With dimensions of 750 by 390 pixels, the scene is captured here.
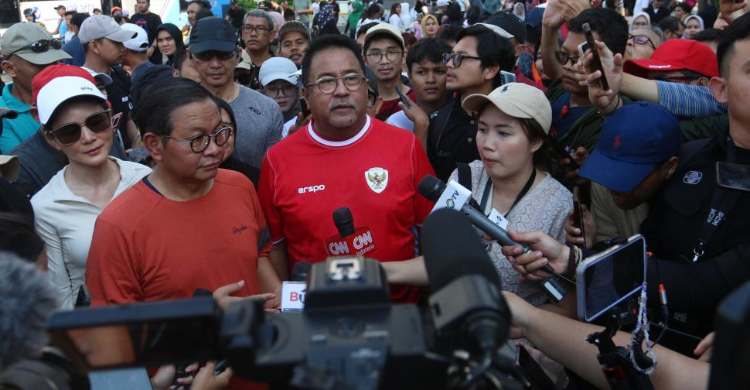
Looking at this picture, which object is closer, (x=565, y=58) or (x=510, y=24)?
(x=565, y=58)

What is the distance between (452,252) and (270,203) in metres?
2.09

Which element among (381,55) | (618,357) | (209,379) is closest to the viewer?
(618,357)

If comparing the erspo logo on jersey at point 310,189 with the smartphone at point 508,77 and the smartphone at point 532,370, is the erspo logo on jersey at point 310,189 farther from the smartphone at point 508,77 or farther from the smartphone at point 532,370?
the smartphone at point 508,77

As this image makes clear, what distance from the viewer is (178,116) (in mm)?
2771

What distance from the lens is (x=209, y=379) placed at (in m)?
2.32

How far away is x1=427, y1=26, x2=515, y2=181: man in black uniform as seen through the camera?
13.8 feet

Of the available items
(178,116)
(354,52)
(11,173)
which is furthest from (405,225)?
(11,173)

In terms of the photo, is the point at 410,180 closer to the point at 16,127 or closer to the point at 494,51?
the point at 494,51

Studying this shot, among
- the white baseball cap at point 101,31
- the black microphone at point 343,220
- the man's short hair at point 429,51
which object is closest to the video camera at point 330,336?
the black microphone at point 343,220

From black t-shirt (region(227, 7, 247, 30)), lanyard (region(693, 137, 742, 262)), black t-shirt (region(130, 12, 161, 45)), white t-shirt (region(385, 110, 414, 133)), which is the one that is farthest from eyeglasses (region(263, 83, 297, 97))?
black t-shirt (region(227, 7, 247, 30))

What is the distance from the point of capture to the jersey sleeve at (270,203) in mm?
3270

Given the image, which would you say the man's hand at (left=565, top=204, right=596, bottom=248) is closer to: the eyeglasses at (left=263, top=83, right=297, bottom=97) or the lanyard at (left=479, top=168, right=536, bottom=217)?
the lanyard at (left=479, top=168, right=536, bottom=217)

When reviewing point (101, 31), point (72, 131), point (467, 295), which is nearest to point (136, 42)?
point (101, 31)

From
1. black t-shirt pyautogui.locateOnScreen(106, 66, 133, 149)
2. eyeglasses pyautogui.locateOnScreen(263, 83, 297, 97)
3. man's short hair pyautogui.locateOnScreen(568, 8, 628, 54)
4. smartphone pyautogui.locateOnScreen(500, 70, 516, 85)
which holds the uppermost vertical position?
man's short hair pyautogui.locateOnScreen(568, 8, 628, 54)
